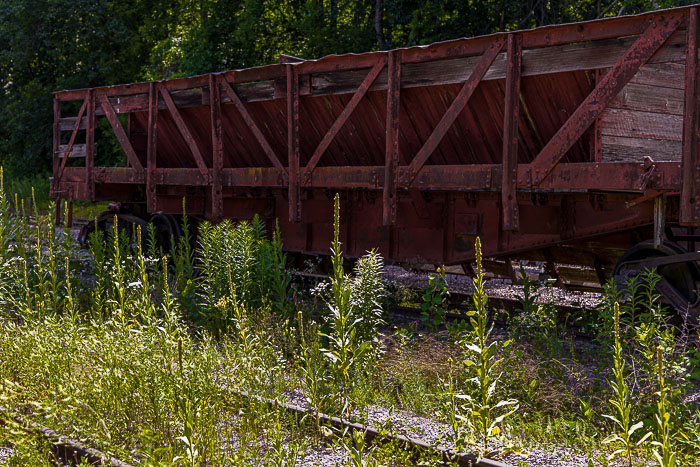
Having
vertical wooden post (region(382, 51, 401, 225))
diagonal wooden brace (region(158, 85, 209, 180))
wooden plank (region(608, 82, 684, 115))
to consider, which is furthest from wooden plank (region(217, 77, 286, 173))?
wooden plank (region(608, 82, 684, 115))

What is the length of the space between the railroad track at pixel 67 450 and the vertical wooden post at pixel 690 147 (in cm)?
510

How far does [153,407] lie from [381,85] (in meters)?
5.10

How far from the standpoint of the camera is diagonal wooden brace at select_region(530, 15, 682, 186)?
6.37 m

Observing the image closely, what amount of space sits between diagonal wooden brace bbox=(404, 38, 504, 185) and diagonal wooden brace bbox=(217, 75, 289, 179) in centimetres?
216

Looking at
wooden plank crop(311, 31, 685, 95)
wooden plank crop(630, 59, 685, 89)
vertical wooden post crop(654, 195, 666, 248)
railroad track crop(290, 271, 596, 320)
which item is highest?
wooden plank crop(311, 31, 685, 95)

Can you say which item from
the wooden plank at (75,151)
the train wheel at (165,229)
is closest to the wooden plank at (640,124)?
the train wheel at (165,229)

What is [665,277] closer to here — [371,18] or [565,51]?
[565,51]

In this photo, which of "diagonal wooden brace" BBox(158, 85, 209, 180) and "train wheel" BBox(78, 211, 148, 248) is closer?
"diagonal wooden brace" BBox(158, 85, 209, 180)

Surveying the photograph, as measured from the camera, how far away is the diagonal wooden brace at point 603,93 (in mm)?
6374

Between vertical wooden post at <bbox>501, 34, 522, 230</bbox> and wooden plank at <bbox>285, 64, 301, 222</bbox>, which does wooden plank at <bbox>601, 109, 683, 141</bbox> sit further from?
wooden plank at <bbox>285, 64, 301, 222</bbox>

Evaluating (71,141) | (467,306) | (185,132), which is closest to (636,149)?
(467,306)

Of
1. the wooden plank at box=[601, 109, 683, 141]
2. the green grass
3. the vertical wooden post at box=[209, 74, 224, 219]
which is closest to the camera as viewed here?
the green grass

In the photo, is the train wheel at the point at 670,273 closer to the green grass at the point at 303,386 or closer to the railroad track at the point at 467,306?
the green grass at the point at 303,386

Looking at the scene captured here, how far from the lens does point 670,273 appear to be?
733 centimetres
